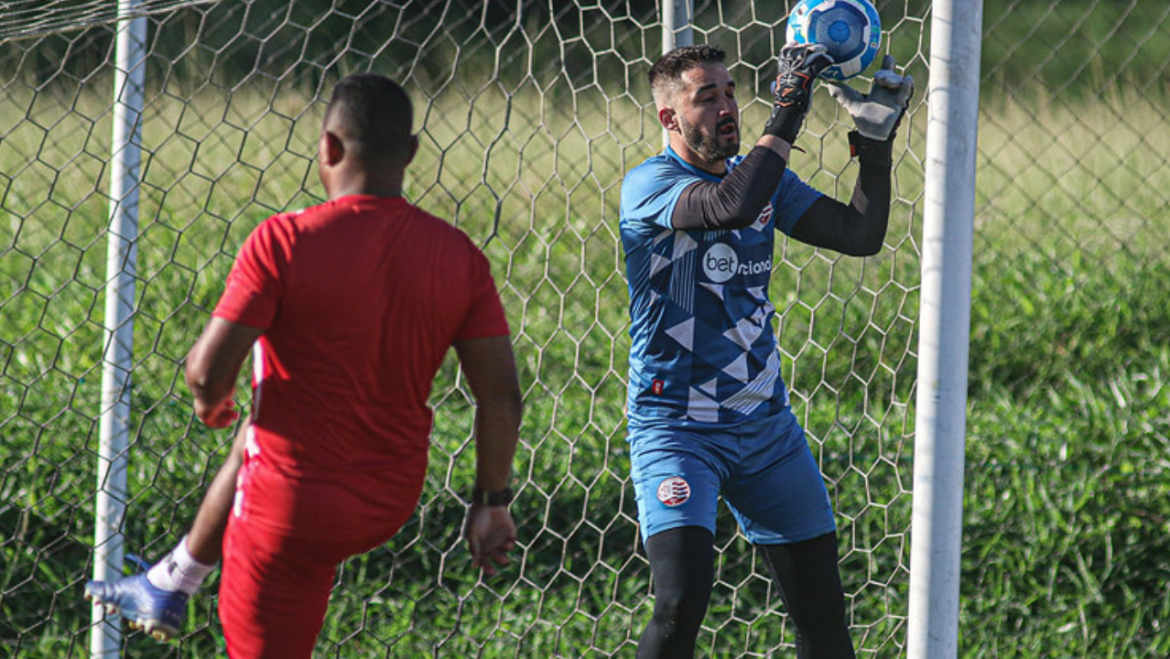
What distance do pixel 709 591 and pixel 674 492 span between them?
0.80 ft

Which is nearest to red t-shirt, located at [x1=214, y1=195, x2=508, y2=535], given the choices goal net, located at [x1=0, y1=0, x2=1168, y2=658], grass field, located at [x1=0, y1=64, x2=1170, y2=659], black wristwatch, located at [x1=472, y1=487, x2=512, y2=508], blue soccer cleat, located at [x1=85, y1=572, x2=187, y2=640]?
black wristwatch, located at [x1=472, y1=487, x2=512, y2=508]

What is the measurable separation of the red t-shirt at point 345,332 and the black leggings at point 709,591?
32.3 inches

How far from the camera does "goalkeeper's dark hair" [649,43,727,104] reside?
3314 millimetres

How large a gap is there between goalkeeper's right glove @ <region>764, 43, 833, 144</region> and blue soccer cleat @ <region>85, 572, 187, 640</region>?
1.64 m

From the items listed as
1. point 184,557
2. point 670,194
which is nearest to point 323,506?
point 184,557

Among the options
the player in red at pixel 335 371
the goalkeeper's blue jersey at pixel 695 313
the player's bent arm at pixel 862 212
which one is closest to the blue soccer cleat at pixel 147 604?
the player in red at pixel 335 371

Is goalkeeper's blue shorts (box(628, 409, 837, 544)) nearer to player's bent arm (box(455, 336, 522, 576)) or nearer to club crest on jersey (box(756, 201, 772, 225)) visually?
club crest on jersey (box(756, 201, 772, 225))

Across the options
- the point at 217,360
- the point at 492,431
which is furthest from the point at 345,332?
the point at 492,431

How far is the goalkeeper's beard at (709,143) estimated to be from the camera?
129 inches

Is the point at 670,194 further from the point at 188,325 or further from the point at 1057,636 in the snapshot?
the point at 188,325

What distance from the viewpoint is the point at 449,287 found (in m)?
2.48

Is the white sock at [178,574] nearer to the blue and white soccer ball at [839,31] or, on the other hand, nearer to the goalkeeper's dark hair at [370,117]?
the goalkeeper's dark hair at [370,117]

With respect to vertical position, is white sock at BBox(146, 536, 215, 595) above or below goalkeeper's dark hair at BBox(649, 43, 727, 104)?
below

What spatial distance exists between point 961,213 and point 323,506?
5.03ft
